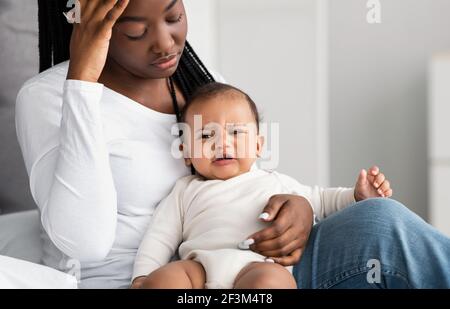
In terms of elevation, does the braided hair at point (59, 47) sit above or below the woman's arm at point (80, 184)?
above

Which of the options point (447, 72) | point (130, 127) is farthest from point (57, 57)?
point (447, 72)

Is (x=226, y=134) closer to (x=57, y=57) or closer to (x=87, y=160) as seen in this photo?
(x=87, y=160)

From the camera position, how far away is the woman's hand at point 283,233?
109cm

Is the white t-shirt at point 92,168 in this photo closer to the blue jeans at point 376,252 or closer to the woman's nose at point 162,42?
the woman's nose at point 162,42

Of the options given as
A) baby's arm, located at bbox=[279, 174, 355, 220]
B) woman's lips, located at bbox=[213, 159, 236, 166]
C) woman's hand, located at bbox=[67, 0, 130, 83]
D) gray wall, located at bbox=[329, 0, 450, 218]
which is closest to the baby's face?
woman's lips, located at bbox=[213, 159, 236, 166]

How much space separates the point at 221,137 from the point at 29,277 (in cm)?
36

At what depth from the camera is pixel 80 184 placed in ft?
3.47

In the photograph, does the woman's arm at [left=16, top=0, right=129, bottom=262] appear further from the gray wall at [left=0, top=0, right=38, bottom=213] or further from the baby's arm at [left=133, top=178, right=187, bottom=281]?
the gray wall at [left=0, top=0, right=38, bottom=213]

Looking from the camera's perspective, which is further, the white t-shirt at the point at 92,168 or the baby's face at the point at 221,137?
the baby's face at the point at 221,137

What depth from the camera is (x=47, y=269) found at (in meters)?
1.07

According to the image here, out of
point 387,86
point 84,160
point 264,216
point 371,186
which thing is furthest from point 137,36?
point 387,86

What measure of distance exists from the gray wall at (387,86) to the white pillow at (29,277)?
6.09 feet

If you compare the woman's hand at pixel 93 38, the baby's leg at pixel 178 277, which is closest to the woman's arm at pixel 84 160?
the woman's hand at pixel 93 38

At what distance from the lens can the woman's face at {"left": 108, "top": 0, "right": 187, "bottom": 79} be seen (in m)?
1.18
